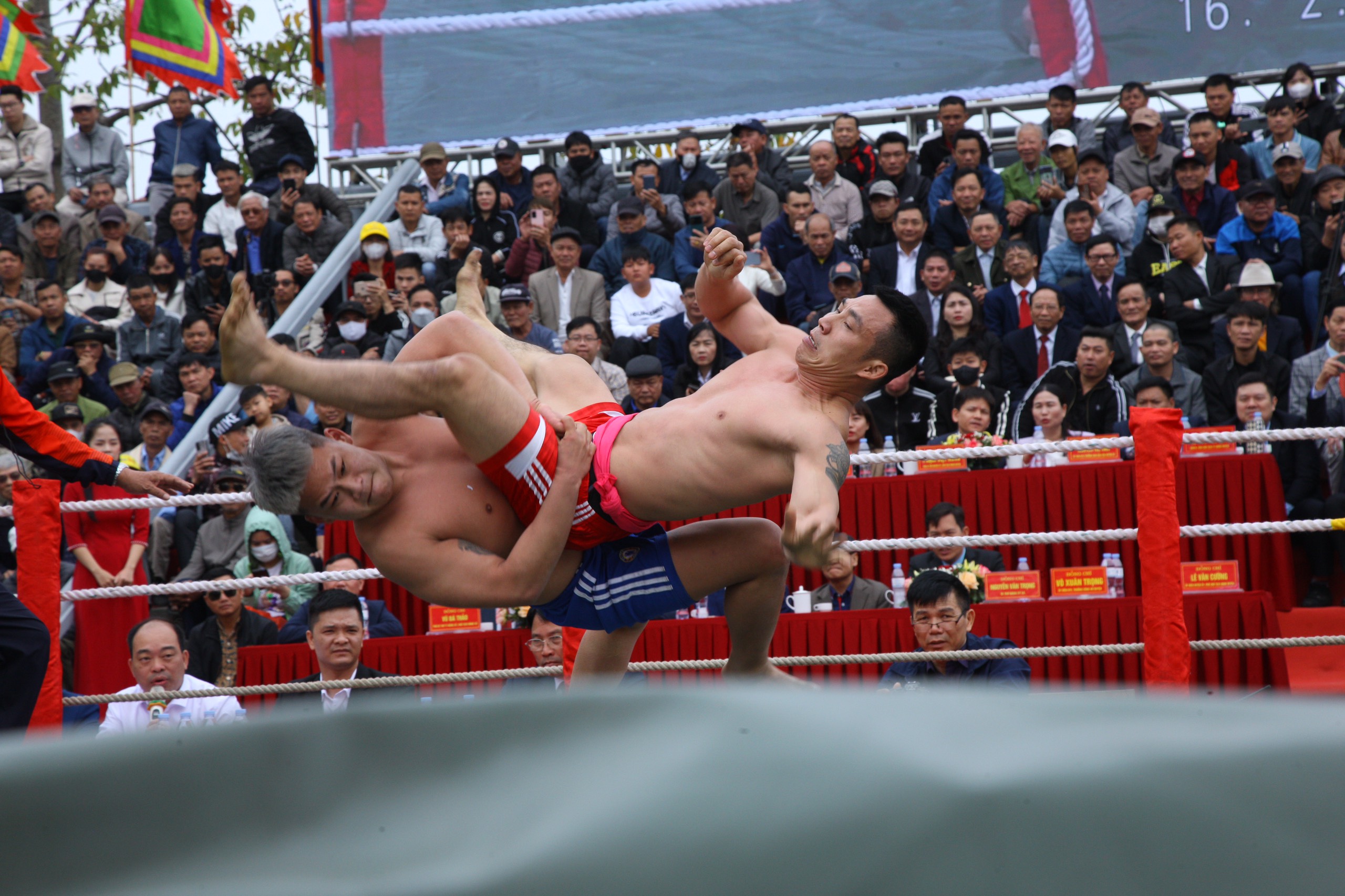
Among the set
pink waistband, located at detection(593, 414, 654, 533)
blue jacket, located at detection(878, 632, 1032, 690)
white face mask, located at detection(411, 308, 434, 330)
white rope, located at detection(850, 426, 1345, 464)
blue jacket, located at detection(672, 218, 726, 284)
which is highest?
blue jacket, located at detection(672, 218, 726, 284)

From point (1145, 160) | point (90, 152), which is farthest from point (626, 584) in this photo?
point (90, 152)

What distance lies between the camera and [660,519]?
2.98 meters

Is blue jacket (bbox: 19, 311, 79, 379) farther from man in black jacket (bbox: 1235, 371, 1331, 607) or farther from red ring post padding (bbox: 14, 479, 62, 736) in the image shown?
man in black jacket (bbox: 1235, 371, 1331, 607)

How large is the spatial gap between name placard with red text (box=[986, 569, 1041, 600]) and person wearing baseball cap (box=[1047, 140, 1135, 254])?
316cm

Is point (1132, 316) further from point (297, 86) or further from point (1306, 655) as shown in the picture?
point (297, 86)

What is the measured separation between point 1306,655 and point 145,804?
17.0ft

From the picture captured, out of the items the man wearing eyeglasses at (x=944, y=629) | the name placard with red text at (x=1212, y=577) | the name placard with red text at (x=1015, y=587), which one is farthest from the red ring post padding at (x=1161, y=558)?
the name placard with red text at (x=1015, y=587)

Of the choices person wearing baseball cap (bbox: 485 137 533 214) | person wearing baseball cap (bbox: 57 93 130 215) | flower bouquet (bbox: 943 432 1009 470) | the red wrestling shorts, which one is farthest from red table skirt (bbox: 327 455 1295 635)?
person wearing baseball cap (bbox: 57 93 130 215)

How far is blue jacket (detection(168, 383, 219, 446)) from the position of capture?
7.73 m

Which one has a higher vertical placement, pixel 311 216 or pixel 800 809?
pixel 311 216

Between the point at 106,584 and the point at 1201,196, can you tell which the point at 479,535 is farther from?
the point at 1201,196

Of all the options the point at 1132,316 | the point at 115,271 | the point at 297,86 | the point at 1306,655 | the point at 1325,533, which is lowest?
the point at 1306,655

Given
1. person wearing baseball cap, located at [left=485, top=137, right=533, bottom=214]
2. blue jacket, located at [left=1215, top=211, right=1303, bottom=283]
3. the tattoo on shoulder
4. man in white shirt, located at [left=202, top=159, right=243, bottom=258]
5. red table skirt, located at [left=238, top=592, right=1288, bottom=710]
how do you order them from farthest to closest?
man in white shirt, located at [left=202, top=159, right=243, bottom=258], person wearing baseball cap, located at [left=485, top=137, right=533, bottom=214], blue jacket, located at [left=1215, top=211, right=1303, bottom=283], red table skirt, located at [left=238, top=592, right=1288, bottom=710], the tattoo on shoulder

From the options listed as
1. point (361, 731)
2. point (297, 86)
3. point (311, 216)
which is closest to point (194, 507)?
point (311, 216)
